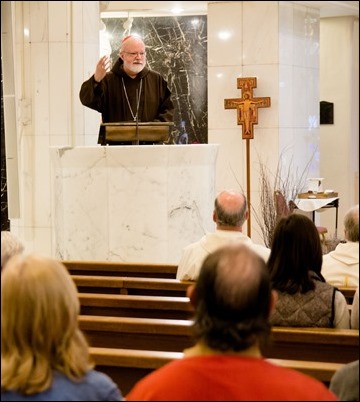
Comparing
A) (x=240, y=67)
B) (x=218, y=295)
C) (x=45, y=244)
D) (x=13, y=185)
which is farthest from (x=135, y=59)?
(x=218, y=295)

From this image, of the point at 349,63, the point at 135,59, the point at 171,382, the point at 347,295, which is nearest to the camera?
the point at 171,382

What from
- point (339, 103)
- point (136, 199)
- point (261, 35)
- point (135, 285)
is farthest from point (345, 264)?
point (339, 103)

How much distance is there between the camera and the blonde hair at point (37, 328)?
217 centimetres

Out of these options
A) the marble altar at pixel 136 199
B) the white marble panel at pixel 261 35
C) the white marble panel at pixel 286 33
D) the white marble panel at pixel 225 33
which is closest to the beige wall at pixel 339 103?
the white marble panel at pixel 286 33

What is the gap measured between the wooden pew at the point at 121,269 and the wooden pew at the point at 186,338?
169 centimetres

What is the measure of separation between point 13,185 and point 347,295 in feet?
14.9

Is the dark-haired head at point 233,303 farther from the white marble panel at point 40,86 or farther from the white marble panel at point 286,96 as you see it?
the white marble panel at point 286,96

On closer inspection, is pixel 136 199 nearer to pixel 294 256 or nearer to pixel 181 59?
pixel 294 256

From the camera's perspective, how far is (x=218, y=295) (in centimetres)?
219

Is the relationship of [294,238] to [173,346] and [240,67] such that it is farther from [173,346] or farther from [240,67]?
[240,67]

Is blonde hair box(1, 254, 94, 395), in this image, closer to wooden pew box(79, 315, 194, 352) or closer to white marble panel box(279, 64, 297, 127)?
wooden pew box(79, 315, 194, 352)

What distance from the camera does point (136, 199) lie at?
729 cm

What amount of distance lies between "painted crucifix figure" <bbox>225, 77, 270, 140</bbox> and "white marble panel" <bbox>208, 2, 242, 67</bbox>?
1.63 ft

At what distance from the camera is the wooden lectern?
23.9 ft
